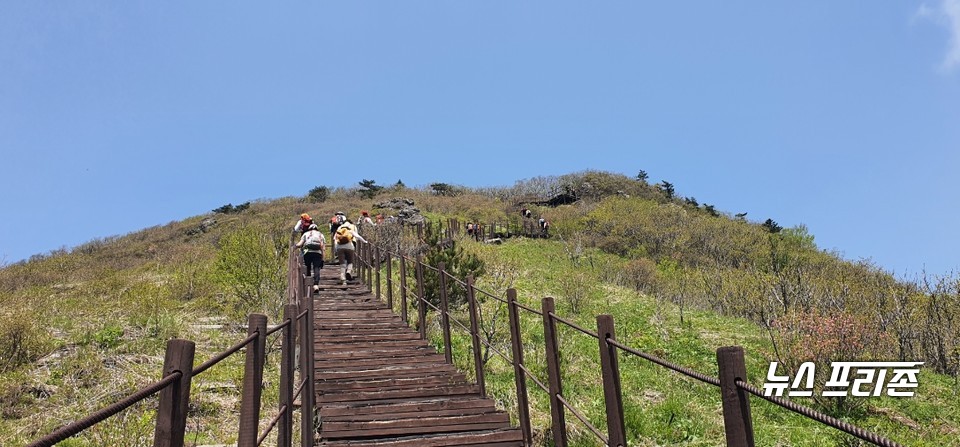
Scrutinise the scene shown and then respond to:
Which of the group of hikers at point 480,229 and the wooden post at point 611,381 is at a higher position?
the group of hikers at point 480,229

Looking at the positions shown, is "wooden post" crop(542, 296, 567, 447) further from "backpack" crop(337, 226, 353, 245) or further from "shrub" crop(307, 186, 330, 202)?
"shrub" crop(307, 186, 330, 202)

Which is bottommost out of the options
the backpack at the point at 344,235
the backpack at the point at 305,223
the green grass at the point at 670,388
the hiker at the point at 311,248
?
the green grass at the point at 670,388

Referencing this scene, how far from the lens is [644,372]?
29.7 feet

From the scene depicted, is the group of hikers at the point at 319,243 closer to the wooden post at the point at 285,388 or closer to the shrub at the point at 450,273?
the shrub at the point at 450,273

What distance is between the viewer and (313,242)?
37.3ft

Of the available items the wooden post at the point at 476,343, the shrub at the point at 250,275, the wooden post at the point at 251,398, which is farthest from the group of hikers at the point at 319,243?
the wooden post at the point at 251,398

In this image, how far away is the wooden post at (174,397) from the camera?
202 centimetres

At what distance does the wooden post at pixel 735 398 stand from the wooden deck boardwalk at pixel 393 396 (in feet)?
10.7

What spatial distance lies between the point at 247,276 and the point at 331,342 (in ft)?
16.2

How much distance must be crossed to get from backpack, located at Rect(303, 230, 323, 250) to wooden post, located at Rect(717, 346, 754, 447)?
10.1m

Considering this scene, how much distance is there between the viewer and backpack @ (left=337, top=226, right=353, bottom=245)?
12.5m

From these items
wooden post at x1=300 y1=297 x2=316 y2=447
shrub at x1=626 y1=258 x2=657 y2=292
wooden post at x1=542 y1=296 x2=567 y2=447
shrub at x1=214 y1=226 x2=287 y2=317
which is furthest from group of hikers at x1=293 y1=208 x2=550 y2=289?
shrub at x1=626 y1=258 x2=657 y2=292

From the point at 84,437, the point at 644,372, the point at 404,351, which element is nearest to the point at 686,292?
the point at 644,372

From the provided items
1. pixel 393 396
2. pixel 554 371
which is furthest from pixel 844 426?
pixel 393 396
